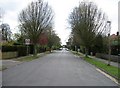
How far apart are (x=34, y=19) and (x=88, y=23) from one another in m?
11.0

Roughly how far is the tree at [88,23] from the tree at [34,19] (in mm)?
6943

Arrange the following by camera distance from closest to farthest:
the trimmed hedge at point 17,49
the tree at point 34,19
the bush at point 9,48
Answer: the bush at point 9,48
the trimmed hedge at point 17,49
the tree at point 34,19

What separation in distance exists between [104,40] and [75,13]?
8.38 metres

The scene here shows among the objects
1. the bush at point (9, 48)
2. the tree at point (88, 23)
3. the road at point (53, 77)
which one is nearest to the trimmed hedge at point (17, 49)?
the bush at point (9, 48)

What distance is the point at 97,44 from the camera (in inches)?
2518

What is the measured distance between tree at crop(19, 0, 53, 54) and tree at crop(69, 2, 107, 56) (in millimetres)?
6943

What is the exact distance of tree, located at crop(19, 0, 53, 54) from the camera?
61562 mm

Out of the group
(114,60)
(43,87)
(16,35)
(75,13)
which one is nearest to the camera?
(43,87)

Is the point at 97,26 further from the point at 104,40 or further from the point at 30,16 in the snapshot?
the point at 30,16

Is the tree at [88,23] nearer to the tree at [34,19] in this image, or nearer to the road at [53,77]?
the tree at [34,19]

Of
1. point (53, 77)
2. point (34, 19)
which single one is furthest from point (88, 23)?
point (53, 77)

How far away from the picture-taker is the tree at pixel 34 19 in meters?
61.6

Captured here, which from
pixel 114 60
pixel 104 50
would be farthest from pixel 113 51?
pixel 114 60

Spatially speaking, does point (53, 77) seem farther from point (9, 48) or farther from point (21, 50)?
point (21, 50)
